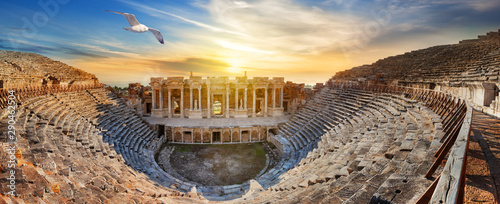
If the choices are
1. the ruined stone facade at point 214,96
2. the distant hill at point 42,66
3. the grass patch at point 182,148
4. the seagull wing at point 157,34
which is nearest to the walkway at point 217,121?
the ruined stone facade at point 214,96

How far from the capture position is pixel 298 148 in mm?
17750

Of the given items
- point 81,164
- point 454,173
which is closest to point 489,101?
point 454,173

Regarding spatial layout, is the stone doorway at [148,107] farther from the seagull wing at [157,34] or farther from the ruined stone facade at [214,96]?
the seagull wing at [157,34]

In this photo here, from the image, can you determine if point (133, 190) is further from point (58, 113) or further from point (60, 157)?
point (58, 113)

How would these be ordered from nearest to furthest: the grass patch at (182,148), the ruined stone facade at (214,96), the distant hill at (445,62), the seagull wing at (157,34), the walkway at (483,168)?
the walkway at (483,168)
the seagull wing at (157,34)
the distant hill at (445,62)
the grass patch at (182,148)
the ruined stone facade at (214,96)

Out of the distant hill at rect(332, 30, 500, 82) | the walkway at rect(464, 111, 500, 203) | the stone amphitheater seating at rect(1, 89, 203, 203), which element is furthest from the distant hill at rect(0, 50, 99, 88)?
the distant hill at rect(332, 30, 500, 82)

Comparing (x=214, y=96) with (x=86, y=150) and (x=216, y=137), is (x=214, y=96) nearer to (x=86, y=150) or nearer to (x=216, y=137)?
(x=216, y=137)

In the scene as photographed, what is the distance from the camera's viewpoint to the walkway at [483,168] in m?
3.10

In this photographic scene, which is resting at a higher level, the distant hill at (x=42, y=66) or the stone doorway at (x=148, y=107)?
the distant hill at (x=42, y=66)

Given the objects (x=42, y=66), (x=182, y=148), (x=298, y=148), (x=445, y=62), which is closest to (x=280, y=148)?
(x=298, y=148)

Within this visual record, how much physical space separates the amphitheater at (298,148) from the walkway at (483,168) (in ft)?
1.26

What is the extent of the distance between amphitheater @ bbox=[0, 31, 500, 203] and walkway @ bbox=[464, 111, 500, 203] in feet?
1.26

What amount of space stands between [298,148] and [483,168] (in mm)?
14134

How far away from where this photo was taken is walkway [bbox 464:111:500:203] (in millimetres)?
3104
